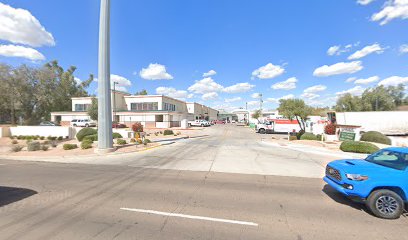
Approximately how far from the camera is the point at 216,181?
802cm

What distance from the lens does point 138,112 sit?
1826 inches

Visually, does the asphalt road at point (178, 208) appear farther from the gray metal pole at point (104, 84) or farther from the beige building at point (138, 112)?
the beige building at point (138, 112)

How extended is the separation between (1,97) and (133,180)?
157 feet

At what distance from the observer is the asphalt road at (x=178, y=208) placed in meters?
4.21

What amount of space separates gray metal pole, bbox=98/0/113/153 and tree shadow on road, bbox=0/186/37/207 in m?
7.40

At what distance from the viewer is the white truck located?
29.0 meters

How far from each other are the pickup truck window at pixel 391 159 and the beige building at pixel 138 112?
4036 cm

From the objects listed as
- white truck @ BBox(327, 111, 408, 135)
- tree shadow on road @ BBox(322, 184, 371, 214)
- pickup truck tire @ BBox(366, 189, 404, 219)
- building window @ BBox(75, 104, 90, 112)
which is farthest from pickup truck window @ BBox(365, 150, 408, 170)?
building window @ BBox(75, 104, 90, 112)

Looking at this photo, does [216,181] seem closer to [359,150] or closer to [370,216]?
[370,216]

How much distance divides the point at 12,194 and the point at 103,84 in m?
9.33

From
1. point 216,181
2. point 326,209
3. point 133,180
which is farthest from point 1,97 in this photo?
point 326,209

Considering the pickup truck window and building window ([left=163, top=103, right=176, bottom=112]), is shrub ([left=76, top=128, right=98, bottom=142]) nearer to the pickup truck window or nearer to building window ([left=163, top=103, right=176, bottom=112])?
the pickup truck window

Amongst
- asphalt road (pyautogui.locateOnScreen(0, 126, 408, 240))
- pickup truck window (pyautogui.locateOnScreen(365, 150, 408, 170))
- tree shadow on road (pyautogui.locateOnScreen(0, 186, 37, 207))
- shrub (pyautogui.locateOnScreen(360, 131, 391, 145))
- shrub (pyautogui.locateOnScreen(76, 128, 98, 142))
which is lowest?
asphalt road (pyautogui.locateOnScreen(0, 126, 408, 240))

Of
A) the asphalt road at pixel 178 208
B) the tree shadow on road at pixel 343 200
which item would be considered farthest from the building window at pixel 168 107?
the tree shadow on road at pixel 343 200
